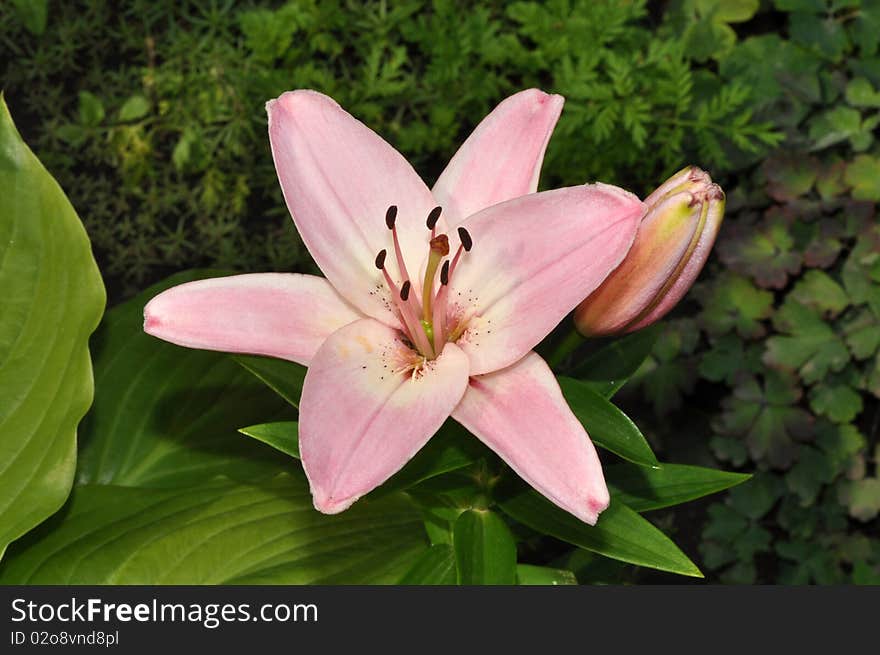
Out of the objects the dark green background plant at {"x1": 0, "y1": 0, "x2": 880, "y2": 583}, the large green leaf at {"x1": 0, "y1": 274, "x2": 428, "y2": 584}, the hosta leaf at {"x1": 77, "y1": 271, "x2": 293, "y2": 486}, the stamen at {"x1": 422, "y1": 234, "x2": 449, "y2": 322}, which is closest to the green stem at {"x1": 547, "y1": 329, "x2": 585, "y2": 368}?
→ the stamen at {"x1": 422, "y1": 234, "x2": 449, "y2": 322}

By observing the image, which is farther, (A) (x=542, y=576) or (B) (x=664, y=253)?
(A) (x=542, y=576)

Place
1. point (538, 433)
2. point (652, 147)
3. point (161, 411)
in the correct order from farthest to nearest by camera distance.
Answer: point (652, 147) < point (161, 411) < point (538, 433)

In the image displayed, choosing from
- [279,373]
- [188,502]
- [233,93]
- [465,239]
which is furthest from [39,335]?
[233,93]

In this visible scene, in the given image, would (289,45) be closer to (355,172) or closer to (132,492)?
(132,492)

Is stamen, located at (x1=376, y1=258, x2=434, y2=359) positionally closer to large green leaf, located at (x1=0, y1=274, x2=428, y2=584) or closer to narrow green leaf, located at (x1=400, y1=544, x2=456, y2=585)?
narrow green leaf, located at (x1=400, y1=544, x2=456, y2=585)

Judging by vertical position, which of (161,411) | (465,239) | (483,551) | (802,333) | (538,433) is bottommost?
(802,333)

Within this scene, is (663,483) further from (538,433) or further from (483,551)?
(538,433)

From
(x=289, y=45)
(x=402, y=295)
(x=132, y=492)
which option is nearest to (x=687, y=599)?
(x=402, y=295)

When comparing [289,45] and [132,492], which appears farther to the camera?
[289,45]
